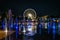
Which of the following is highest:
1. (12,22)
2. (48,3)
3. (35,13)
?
(48,3)

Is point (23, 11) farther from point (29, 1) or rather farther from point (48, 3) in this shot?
point (48, 3)

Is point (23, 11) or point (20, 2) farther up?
point (20, 2)

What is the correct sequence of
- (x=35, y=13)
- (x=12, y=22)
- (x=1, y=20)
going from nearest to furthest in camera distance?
1. (x=12, y=22)
2. (x=1, y=20)
3. (x=35, y=13)

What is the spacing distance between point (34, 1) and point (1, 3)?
3.21 metres

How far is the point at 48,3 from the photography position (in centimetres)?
1375

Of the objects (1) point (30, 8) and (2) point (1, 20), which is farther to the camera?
(1) point (30, 8)

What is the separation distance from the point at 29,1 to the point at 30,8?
2.26ft

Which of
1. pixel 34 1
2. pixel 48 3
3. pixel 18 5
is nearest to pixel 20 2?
pixel 18 5

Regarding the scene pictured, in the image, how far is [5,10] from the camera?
13.5m

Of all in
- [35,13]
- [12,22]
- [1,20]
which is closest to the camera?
[12,22]

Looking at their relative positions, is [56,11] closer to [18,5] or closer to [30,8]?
[30,8]

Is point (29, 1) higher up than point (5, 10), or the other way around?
point (29, 1)

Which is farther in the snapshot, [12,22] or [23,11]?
[23,11]

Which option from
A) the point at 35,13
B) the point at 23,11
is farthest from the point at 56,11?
the point at 23,11
